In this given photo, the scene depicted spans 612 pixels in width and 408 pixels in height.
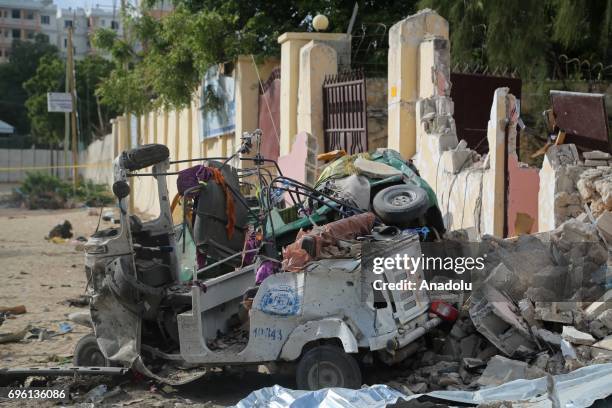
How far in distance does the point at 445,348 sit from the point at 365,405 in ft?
5.25

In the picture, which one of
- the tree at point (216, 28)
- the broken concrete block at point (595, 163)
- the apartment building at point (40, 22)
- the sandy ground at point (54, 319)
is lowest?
the sandy ground at point (54, 319)

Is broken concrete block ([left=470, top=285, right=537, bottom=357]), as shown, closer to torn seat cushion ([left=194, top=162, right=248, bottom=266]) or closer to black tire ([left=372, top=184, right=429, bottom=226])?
black tire ([left=372, top=184, right=429, bottom=226])

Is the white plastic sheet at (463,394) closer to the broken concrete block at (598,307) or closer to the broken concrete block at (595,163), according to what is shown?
the broken concrete block at (598,307)

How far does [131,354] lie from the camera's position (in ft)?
25.0

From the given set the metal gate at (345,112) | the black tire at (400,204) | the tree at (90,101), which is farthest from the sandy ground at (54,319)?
the tree at (90,101)

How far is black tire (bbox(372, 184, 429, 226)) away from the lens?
8320 millimetres

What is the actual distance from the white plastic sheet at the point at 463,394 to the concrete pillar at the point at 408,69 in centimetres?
678

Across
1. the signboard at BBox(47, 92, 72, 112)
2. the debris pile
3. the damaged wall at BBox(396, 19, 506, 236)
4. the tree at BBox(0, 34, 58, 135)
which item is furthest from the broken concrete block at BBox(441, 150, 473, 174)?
the tree at BBox(0, 34, 58, 135)

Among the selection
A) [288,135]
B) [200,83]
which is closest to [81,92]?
[200,83]

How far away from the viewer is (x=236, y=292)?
7664mm

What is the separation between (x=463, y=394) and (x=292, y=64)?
1045 cm

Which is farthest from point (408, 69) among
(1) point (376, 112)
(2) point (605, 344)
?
(2) point (605, 344)

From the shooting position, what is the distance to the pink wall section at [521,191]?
410 inches

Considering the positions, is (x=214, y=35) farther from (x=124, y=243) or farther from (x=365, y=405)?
(x=365, y=405)
